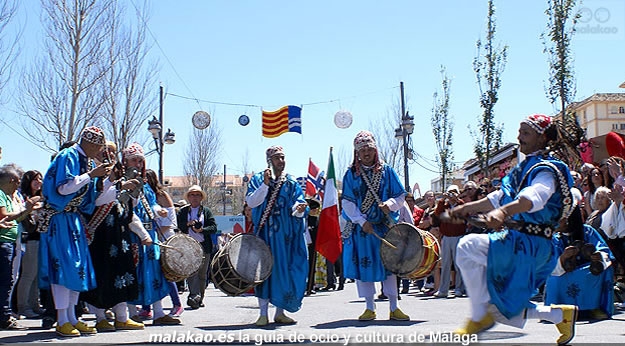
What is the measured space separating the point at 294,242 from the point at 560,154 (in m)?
3.32

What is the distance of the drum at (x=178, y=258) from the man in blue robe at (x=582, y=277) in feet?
13.1

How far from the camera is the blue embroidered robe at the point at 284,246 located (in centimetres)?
810

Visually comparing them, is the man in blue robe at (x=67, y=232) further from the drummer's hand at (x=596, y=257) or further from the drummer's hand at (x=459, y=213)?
the drummer's hand at (x=596, y=257)

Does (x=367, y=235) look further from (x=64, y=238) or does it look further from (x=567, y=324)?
(x=64, y=238)

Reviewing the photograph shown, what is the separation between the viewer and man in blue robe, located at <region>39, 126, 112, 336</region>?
6832 mm

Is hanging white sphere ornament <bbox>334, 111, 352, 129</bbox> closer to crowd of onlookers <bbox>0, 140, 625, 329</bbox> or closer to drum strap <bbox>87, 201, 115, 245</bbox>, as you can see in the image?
crowd of onlookers <bbox>0, 140, 625, 329</bbox>

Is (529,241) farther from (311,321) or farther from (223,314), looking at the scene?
(223,314)

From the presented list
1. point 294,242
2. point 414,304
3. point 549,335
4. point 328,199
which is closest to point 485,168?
point 414,304

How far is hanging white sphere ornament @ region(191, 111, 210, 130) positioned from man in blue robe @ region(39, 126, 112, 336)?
18.1m

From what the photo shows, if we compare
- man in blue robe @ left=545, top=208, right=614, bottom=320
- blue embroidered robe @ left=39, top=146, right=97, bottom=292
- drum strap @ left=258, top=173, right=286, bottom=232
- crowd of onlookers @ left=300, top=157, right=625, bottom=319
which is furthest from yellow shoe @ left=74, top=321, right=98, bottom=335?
man in blue robe @ left=545, top=208, right=614, bottom=320

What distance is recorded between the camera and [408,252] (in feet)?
25.6

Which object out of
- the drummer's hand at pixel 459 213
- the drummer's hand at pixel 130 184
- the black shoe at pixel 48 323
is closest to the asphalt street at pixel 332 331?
the black shoe at pixel 48 323

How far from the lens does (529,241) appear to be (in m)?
5.29

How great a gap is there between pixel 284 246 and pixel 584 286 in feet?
10.8
